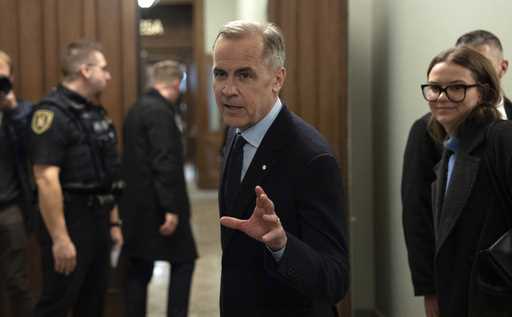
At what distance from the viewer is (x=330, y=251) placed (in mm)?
1707

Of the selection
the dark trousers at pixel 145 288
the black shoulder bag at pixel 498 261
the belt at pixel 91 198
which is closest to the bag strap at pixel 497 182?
the black shoulder bag at pixel 498 261

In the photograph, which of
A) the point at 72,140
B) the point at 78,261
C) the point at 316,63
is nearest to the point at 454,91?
the point at 72,140

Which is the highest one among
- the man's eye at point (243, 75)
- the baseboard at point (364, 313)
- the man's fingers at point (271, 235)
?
the man's eye at point (243, 75)

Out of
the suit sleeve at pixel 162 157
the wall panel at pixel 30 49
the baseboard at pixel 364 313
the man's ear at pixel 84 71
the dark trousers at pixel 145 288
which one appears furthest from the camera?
the baseboard at pixel 364 313

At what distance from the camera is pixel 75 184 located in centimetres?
332

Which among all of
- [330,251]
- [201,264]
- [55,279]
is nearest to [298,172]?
[330,251]

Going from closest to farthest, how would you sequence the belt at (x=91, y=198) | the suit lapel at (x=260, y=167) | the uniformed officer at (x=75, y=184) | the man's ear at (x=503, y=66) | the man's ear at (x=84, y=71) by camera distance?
the suit lapel at (x=260, y=167), the man's ear at (x=503, y=66), the uniformed officer at (x=75, y=184), the belt at (x=91, y=198), the man's ear at (x=84, y=71)

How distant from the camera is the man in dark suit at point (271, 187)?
67.1 inches

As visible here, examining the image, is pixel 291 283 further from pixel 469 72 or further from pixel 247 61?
pixel 469 72

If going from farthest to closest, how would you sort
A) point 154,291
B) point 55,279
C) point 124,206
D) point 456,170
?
1. point 154,291
2. point 124,206
3. point 55,279
4. point 456,170

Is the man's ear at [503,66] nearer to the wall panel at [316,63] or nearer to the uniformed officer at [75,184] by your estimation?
the wall panel at [316,63]

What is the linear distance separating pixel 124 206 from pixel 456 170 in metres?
2.28

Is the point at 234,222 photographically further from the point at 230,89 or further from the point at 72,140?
the point at 72,140

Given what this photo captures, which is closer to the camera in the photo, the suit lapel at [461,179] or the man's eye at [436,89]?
the suit lapel at [461,179]
